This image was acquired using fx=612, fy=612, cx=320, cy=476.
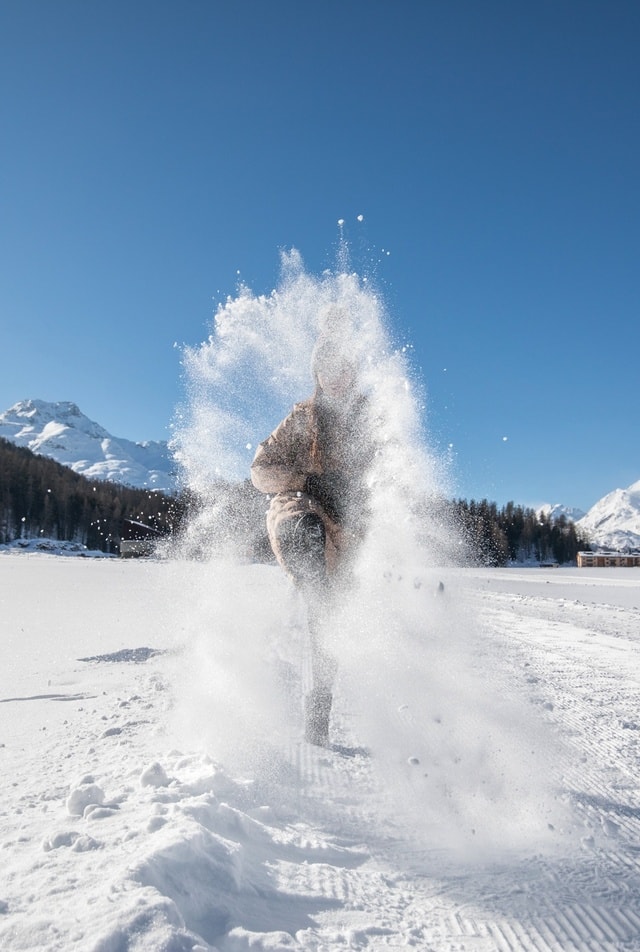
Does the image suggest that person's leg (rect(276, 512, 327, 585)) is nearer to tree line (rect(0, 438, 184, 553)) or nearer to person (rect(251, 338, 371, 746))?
person (rect(251, 338, 371, 746))

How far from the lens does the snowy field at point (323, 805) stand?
4.72ft

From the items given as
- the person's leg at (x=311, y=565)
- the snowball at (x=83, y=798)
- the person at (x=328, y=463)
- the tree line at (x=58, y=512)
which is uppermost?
the tree line at (x=58, y=512)

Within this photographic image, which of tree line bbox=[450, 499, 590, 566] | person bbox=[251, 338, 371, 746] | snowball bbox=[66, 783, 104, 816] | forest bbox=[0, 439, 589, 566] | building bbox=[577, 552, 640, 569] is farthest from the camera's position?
forest bbox=[0, 439, 589, 566]

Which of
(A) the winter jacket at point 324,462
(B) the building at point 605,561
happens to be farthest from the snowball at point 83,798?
(B) the building at point 605,561

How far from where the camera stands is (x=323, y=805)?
89.9 inches

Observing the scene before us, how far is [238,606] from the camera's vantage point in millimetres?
8383

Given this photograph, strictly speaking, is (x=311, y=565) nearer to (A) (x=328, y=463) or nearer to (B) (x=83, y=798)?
(A) (x=328, y=463)

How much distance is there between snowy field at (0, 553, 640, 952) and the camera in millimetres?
1439

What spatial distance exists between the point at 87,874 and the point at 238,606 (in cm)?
697

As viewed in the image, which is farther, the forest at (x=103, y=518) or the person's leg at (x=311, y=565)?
the forest at (x=103, y=518)

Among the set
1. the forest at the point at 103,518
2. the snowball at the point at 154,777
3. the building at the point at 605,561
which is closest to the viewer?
the snowball at the point at 154,777

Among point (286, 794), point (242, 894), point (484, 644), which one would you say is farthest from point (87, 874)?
point (484, 644)

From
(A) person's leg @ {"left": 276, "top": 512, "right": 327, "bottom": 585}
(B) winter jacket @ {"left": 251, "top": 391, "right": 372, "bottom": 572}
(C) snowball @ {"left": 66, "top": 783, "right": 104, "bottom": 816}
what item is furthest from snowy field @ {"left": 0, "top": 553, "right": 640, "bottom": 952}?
(B) winter jacket @ {"left": 251, "top": 391, "right": 372, "bottom": 572}

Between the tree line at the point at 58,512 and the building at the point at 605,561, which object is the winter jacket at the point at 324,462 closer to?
the building at the point at 605,561
